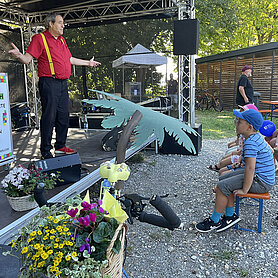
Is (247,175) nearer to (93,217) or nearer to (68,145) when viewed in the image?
(93,217)

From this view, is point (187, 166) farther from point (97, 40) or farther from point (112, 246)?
point (97, 40)

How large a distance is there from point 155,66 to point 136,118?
7093 mm

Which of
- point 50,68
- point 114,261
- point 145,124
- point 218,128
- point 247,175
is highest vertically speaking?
point 50,68

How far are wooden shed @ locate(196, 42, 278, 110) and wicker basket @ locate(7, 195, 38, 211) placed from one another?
1106 centimetres

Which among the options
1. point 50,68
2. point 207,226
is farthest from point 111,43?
point 207,226

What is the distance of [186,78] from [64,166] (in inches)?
151

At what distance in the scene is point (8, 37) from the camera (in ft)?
24.1

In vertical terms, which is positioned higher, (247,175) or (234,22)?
(234,22)

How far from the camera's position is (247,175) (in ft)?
8.45

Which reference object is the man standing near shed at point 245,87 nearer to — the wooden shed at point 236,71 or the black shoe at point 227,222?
the black shoe at point 227,222

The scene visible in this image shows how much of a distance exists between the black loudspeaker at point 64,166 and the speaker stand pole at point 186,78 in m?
3.31

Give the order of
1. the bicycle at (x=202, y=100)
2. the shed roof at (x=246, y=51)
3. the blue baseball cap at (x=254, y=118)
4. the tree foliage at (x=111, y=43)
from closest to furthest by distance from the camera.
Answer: the blue baseball cap at (x=254, y=118)
the tree foliage at (x=111, y=43)
the shed roof at (x=246, y=51)
the bicycle at (x=202, y=100)

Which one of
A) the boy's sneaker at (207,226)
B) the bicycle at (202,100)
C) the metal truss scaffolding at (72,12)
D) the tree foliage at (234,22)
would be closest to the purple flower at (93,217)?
the boy's sneaker at (207,226)

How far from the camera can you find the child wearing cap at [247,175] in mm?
2553
